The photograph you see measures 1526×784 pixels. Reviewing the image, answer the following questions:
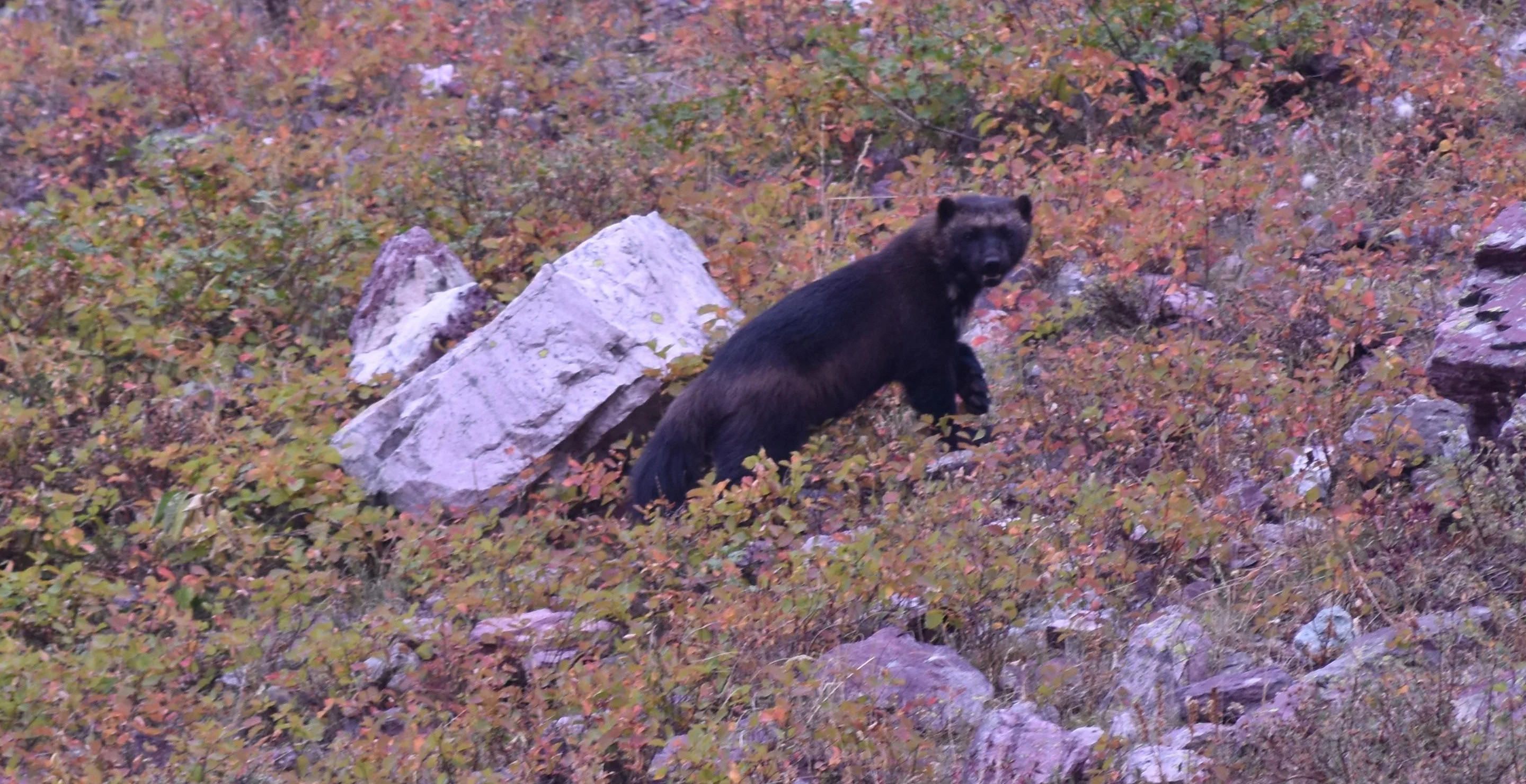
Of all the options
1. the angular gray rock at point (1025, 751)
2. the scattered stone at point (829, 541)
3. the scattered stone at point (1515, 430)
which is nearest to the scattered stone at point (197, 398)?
the scattered stone at point (829, 541)

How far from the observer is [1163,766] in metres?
4.12

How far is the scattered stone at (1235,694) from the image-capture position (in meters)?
4.44

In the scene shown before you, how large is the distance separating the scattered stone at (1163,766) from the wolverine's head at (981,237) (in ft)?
12.4

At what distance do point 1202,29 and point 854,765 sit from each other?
7131 millimetres

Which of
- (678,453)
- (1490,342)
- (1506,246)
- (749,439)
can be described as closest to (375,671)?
(678,453)

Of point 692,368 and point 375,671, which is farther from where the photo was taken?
point 692,368

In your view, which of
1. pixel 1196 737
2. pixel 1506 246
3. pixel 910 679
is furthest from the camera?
pixel 1506 246

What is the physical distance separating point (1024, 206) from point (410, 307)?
3.68m

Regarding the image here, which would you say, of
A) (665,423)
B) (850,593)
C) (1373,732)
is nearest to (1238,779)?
(1373,732)

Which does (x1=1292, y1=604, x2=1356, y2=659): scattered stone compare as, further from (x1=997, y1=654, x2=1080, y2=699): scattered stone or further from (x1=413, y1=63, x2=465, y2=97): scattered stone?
(x1=413, y1=63, x2=465, y2=97): scattered stone

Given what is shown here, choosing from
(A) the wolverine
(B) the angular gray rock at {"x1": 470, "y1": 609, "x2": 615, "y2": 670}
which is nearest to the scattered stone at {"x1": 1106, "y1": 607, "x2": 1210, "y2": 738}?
(B) the angular gray rock at {"x1": 470, "y1": 609, "x2": 615, "y2": 670}

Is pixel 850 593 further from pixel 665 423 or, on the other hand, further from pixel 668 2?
pixel 668 2

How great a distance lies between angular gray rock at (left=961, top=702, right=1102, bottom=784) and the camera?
4.25 metres

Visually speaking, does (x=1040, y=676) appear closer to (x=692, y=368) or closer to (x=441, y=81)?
(x=692, y=368)
